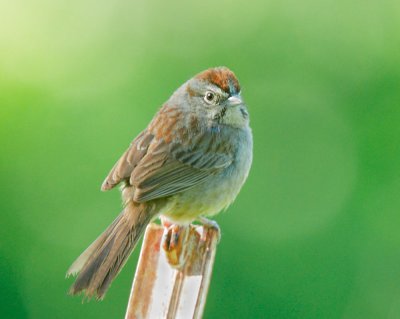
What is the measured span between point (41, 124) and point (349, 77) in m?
1.82

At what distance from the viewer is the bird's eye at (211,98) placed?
5.16 m

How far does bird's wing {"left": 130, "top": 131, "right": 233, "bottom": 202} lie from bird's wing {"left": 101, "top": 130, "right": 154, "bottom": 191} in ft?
0.09

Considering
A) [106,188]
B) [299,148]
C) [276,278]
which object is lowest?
[276,278]

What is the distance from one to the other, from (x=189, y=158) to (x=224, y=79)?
19.1 inches

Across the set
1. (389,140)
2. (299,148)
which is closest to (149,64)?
(299,148)

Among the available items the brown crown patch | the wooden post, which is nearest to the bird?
the brown crown patch

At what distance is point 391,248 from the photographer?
4.83 metres

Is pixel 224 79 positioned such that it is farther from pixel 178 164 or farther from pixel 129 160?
pixel 129 160

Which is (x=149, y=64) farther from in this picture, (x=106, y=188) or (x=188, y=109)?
(x=106, y=188)

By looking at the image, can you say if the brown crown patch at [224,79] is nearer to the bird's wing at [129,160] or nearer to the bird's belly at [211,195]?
the bird's belly at [211,195]

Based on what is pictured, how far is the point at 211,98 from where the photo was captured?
519cm

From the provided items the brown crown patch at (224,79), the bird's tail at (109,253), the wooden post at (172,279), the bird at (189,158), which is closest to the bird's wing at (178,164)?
the bird at (189,158)

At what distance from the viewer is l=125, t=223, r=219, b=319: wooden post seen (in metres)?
2.58

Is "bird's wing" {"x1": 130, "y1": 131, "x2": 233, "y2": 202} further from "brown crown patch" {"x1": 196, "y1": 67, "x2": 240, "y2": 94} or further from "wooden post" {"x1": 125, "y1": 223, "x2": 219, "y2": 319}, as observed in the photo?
"wooden post" {"x1": 125, "y1": 223, "x2": 219, "y2": 319}
